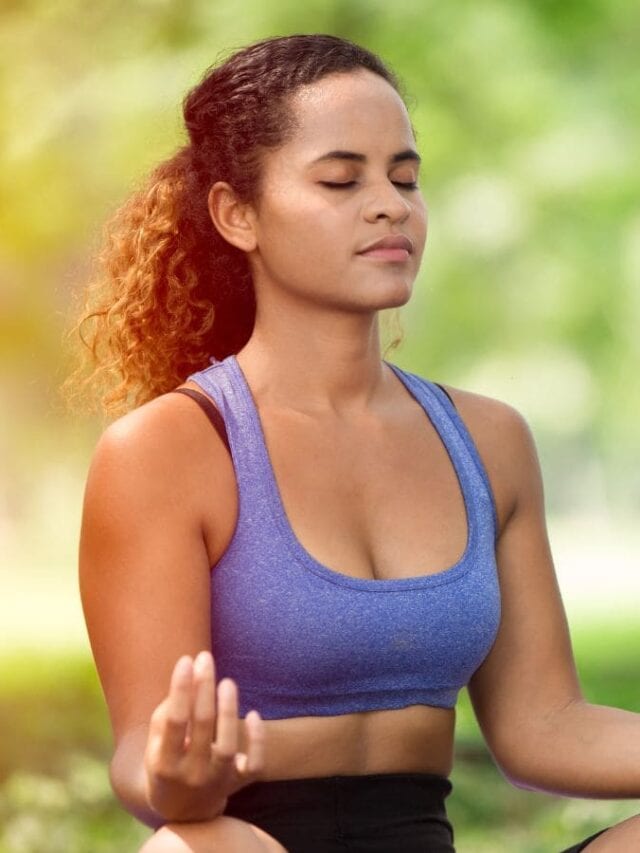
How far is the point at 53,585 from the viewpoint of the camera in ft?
15.5

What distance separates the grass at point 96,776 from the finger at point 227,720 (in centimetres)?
286

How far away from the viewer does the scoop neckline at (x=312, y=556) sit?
6.39 feet

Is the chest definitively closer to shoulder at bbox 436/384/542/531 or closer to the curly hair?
shoulder at bbox 436/384/542/531

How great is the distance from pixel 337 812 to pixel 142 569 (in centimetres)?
34

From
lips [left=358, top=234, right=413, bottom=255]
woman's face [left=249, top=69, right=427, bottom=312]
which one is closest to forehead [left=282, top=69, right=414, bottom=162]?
woman's face [left=249, top=69, right=427, bottom=312]

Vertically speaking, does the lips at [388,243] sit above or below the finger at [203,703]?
above

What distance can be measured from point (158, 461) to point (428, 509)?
13.3 inches

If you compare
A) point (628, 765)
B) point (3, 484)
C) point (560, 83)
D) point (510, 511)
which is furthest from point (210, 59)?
point (628, 765)

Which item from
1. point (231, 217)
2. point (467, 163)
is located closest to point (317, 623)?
point (231, 217)

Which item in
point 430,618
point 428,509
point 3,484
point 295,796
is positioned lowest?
point 295,796

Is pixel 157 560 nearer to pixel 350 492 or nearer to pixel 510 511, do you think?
pixel 350 492

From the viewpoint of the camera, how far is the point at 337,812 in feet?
6.32

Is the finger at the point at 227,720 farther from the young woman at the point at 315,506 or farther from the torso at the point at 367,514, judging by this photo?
the torso at the point at 367,514

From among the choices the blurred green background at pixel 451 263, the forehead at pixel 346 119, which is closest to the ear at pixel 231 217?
the forehead at pixel 346 119
